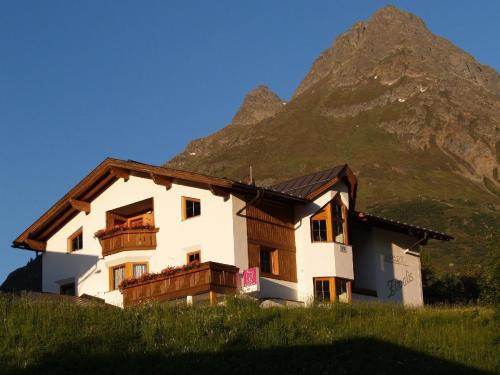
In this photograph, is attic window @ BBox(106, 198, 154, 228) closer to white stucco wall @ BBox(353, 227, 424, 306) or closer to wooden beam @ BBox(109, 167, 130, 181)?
wooden beam @ BBox(109, 167, 130, 181)

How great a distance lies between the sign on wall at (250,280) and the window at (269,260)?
252 cm

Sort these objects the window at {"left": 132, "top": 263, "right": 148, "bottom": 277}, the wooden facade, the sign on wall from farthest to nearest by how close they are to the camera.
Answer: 1. the window at {"left": 132, "top": 263, "right": 148, "bottom": 277}
2. the wooden facade
3. the sign on wall

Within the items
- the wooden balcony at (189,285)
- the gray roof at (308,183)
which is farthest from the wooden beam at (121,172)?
the gray roof at (308,183)

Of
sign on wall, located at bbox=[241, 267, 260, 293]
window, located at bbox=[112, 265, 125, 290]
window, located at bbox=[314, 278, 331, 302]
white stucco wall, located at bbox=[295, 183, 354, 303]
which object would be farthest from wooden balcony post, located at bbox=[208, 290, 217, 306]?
window, located at bbox=[112, 265, 125, 290]

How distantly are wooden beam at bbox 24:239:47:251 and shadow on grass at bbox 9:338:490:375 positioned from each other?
21.8 metres

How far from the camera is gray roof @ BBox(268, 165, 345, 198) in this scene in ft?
139

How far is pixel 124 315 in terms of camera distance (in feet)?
97.5

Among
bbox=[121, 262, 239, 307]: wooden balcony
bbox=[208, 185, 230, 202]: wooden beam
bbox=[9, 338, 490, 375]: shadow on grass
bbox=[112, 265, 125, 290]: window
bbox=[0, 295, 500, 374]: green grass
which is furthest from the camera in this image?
bbox=[112, 265, 125, 290]: window

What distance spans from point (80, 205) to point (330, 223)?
1158 cm

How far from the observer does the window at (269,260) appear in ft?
133

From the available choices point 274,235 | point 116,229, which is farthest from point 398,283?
point 116,229

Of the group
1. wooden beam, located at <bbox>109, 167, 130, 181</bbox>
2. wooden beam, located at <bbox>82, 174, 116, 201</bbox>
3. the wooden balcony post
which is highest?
wooden beam, located at <bbox>109, 167, 130, 181</bbox>

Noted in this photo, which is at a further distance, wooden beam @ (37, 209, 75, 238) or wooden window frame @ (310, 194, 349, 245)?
wooden beam @ (37, 209, 75, 238)

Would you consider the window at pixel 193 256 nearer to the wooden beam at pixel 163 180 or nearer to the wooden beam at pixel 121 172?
the wooden beam at pixel 163 180
